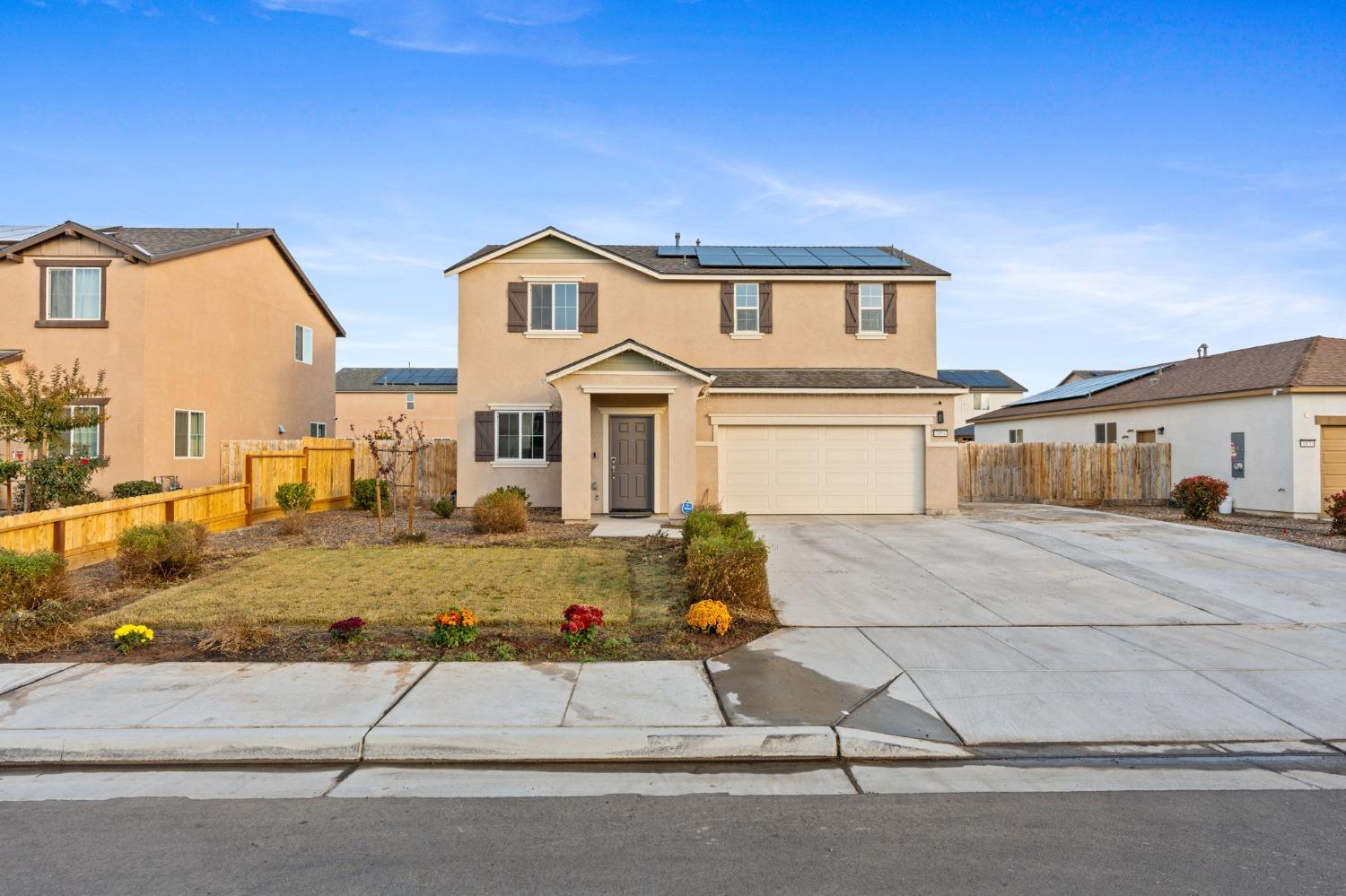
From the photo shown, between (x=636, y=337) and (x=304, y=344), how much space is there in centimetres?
1308

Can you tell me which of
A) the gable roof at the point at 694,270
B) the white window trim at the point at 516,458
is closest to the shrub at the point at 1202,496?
the gable roof at the point at 694,270

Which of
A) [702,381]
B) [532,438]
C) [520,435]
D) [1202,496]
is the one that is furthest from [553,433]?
[1202,496]

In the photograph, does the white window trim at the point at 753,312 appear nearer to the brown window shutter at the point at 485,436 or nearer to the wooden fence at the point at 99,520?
the brown window shutter at the point at 485,436

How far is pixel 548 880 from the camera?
3.60m

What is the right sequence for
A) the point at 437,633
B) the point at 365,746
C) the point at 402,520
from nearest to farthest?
the point at 365,746, the point at 437,633, the point at 402,520

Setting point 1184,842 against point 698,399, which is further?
point 698,399

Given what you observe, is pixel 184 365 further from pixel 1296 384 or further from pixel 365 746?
pixel 1296 384

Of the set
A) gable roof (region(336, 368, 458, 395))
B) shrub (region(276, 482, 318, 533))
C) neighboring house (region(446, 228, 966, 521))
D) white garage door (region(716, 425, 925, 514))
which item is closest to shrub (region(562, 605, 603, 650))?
neighboring house (region(446, 228, 966, 521))

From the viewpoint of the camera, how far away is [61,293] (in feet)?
61.1

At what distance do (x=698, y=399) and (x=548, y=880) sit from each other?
14896mm

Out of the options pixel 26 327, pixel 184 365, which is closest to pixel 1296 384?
pixel 184 365

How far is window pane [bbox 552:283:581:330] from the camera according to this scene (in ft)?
64.0

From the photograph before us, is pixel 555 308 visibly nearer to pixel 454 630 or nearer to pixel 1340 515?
pixel 454 630

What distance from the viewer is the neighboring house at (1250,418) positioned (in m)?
18.4
